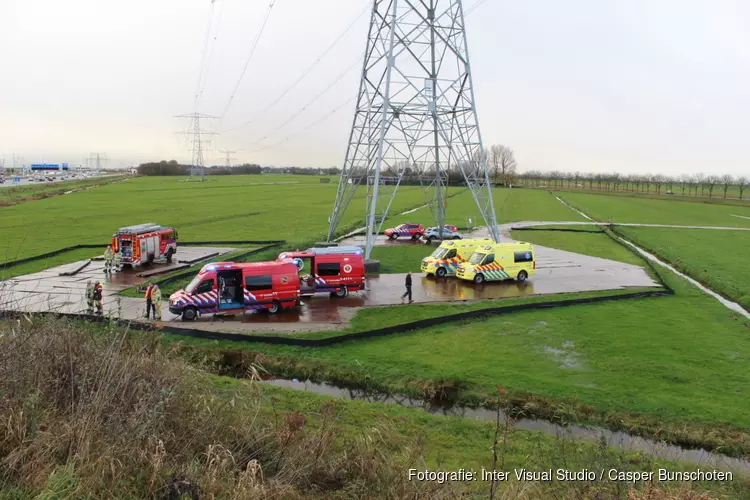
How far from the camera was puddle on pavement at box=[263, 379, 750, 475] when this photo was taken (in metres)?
10.4

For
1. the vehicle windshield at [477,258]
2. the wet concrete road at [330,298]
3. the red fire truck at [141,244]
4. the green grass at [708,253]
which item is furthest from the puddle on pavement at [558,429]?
the red fire truck at [141,244]

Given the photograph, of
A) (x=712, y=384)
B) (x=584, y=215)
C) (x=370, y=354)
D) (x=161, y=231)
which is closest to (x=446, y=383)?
(x=370, y=354)

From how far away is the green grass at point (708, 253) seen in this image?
88.4 feet

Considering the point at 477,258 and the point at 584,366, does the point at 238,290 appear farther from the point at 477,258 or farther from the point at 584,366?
the point at 584,366

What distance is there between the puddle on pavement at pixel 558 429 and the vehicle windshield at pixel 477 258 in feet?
47.8

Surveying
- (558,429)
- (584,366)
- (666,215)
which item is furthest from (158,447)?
(666,215)

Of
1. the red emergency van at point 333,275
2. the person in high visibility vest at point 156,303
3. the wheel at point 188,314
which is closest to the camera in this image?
the person in high visibility vest at point 156,303

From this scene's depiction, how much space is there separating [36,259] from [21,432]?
3034 centimetres

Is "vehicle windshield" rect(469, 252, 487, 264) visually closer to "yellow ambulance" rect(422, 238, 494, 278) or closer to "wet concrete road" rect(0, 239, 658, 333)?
"yellow ambulance" rect(422, 238, 494, 278)

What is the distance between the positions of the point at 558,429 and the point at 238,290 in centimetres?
1356

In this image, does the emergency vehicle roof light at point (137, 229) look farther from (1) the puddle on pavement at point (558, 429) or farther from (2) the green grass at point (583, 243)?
(2) the green grass at point (583, 243)

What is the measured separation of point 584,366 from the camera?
15.0m

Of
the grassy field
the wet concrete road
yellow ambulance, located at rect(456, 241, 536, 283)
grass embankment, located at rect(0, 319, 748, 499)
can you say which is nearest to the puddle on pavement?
grass embankment, located at rect(0, 319, 748, 499)

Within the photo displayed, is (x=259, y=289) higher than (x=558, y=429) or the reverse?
higher
